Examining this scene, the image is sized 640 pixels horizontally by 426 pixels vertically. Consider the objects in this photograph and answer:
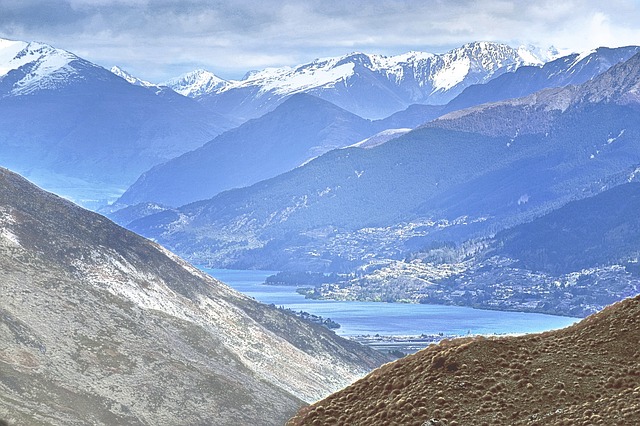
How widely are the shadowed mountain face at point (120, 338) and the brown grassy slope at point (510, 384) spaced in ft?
190

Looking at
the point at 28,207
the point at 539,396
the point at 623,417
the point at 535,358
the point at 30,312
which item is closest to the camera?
the point at 623,417

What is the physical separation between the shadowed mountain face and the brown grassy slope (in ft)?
190

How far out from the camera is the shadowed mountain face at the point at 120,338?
85000 mm

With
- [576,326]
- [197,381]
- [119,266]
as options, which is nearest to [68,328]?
[197,381]

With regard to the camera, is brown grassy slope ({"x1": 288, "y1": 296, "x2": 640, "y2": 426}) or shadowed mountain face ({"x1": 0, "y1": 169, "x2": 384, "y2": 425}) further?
shadowed mountain face ({"x1": 0, "y1": 169, "x2": 384, "y2": 425})

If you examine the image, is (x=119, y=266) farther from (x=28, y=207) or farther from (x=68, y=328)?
(x=68, y=328)

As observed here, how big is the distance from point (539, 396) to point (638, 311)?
3.26 m

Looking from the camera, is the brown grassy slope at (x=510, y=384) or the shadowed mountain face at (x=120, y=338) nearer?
the brown grassy slope at (x=510, y=384)

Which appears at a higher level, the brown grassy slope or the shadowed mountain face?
the shadowed mountain face

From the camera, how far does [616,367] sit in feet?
56.6

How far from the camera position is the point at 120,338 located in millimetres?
98375

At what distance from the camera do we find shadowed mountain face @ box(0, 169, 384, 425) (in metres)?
85.0

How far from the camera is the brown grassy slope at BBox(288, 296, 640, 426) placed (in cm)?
1612

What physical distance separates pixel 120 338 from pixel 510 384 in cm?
8435
